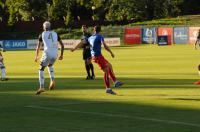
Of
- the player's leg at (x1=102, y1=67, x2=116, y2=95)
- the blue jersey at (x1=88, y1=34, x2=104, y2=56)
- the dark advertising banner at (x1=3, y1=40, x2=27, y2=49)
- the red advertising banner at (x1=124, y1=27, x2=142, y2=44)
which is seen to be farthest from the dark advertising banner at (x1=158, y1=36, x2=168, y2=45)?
the player's leg at (x1=102, y1=67, x2=116, y2=95)

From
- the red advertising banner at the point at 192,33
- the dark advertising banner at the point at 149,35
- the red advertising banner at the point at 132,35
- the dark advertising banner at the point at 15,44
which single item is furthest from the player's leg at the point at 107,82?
the dark advertising banner at the point at 15,44

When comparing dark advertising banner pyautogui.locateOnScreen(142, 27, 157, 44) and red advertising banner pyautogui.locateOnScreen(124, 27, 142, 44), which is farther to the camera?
red advertising banner pyautogui.locateOnScreen(124, 27, 142, 44)

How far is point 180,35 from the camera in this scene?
68250 mm

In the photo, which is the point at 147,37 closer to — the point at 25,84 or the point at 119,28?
the point at 119,28

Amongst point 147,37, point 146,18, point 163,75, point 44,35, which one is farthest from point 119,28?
point 44,35

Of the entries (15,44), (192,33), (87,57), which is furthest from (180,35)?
(87,57)

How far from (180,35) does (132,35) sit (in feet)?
26.4

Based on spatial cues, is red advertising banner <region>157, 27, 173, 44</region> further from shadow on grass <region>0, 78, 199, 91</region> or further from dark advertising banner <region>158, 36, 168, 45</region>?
shadow on grass <region>0, 78, 199, 91</region>

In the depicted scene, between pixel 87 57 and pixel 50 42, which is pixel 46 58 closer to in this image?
pixel 50 42

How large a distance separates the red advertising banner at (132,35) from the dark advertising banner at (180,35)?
556 centimetres

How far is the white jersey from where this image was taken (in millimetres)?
19359

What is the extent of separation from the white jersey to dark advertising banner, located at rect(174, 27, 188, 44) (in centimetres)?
4900

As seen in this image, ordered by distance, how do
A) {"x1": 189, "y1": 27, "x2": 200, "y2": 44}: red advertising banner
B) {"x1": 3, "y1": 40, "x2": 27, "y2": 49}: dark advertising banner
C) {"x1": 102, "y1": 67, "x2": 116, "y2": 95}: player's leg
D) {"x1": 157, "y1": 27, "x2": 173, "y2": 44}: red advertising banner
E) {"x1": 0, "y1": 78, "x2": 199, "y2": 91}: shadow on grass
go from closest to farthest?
{"x1": 102, "y1": 67, "x2": 116, "y2": 95}: player's leg → {"x1": 0, "y1": 78, "x2": 199, "y2": 91}: shadow on grass → {"x1": 189, "y1": 27, "x2": 200, "y2": 44}: red advertising banner → {"x1": 157, "y1": 27, "x2": 173, "y2": 44}: red advertising banner → {"x1": 3, "y1": 40, "x2": 27, "y2": 49}: dark advertising banner

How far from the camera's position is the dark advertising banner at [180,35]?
67.7 metres
